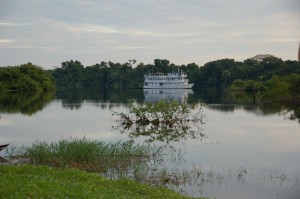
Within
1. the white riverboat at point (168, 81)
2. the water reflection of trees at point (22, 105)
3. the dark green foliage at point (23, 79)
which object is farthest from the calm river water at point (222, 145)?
the white riverboat at point (168, 81)

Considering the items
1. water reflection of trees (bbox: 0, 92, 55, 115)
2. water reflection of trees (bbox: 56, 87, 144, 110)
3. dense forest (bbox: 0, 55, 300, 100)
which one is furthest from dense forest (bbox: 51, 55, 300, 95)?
water reflection of trees (bbox: 0, 92, 55, 115)

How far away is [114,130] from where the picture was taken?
26719mm

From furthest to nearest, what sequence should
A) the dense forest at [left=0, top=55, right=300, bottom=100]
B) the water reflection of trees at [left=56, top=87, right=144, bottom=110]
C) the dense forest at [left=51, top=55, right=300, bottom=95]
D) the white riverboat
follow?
1. the white riverboat
2. the dense forest at [left=51, top=55, right=300, bottom=95]
3. the dense forest at [left=0, top=55, right=300, bottom=100]
4. the water reflection of trees at [left=56, top=87, right=144, bottom=110]

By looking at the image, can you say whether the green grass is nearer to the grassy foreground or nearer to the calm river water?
the calm river water

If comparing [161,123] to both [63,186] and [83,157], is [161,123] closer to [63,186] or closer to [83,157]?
[83,157]

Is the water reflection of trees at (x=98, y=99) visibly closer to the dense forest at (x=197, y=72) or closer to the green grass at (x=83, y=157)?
the dense forest at (x=197, y=72)

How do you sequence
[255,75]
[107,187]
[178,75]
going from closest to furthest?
[107,187], [255,75], [178,75]

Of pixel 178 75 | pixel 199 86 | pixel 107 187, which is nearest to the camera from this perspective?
pixel 107 187

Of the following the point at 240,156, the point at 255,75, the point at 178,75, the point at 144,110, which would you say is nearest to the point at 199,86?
the point at 178,75

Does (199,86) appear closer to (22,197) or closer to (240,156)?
(240,156)

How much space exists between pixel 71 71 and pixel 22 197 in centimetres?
13921

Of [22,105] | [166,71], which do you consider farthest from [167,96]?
[166,71]

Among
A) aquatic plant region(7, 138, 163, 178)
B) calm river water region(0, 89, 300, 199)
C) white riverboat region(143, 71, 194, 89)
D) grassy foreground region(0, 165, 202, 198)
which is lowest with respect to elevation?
calm river water region(0, 89, 300, 199)

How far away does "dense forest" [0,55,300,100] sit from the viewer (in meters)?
79.7
